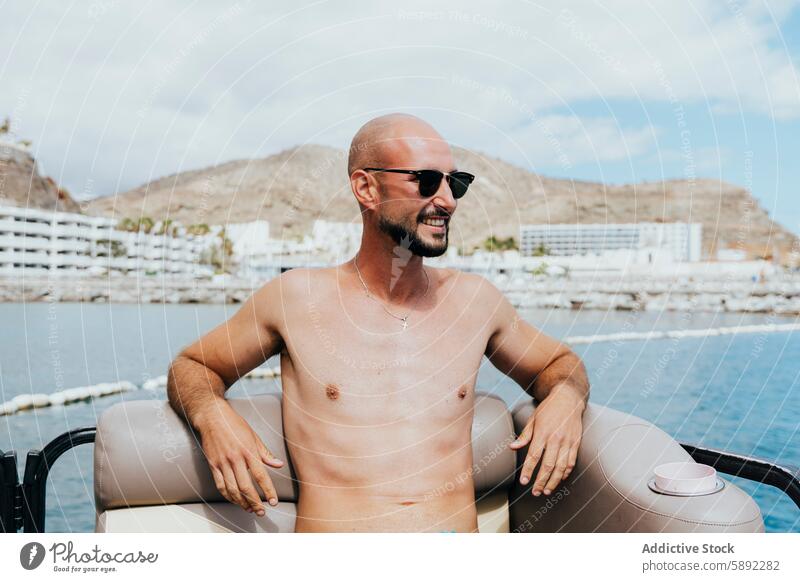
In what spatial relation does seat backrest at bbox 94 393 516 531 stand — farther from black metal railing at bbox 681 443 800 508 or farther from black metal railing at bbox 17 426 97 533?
black metal railing at bbox 681 443 800 508

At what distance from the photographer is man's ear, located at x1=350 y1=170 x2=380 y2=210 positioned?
1464 millimetres

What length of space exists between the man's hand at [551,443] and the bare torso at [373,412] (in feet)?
0.54

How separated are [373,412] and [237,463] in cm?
29

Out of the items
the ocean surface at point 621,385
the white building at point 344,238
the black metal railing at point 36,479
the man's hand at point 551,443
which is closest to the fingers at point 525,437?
the man's hand at point 551,443

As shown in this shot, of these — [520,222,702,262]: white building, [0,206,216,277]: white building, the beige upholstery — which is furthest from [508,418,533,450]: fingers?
[520,222,702,262]: white building

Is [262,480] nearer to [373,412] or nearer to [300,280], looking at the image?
[373,412]

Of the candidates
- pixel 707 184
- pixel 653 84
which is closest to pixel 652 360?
pixel 653 84

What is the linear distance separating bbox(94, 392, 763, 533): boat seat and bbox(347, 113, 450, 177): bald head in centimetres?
53

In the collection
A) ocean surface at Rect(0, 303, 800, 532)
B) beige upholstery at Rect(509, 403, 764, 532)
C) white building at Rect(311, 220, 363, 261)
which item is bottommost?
ocean surface at Rect(0, 303, 800, 532)

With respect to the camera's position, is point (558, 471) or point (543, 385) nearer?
point (558, 471)

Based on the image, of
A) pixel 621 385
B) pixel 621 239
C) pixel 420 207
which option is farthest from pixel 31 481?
pixel 621 239

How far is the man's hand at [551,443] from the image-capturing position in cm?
135

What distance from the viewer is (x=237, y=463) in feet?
4.21
